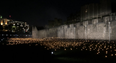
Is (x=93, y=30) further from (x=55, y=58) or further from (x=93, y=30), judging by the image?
(x=55, y=58)

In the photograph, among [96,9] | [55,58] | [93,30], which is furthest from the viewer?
[96,9]

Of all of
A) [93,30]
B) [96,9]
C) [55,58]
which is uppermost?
[96,9]

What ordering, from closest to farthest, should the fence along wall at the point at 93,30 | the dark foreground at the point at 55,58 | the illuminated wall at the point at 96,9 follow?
the dark foreground at the point at 55,58 → the fence along wall at the point at 93,30 → the illuminated wall at the point at 96,9

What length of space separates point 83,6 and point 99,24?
22.7 metres

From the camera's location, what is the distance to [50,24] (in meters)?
71.6

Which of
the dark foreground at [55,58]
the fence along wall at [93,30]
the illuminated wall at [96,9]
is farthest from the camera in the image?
the illuminated wall at [96,9]

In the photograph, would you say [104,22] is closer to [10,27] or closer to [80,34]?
[80,34]

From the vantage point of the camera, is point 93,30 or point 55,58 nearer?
point 55,58

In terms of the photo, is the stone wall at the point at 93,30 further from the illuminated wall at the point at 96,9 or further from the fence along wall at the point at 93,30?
the illuminated wall at the point at 96,9

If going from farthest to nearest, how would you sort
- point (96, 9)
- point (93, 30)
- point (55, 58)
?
point (96, 9), point (93, 30), point (55, 58)

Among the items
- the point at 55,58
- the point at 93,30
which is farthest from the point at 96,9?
the point at 55,58

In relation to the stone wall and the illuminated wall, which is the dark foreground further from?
the illuminated wall

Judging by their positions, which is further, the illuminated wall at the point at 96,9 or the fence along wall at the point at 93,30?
the illuminated wall at the point at 96,9

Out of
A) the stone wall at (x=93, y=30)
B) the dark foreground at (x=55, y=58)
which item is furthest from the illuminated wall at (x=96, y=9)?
the dark foreground at (x=55, y=58)
